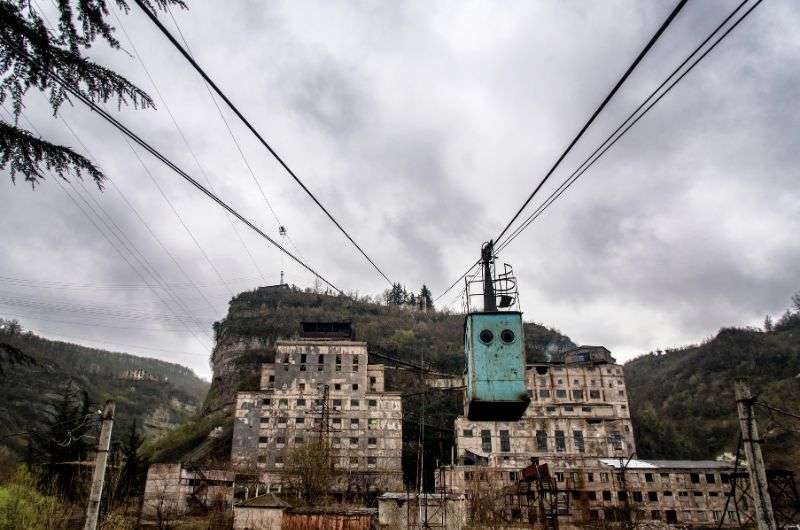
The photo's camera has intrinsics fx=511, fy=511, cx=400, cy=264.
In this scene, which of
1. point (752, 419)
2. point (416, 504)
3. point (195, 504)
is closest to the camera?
point (752, 419)

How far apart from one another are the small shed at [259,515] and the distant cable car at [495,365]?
23.3 m

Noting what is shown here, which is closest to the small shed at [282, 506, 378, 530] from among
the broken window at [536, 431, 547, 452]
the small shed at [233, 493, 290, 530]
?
the small shed at [233, 493, 290, 530]

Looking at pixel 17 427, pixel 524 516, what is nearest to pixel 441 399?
pixel 524 516

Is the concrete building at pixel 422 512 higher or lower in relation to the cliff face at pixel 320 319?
lower

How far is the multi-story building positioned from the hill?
3056 centimetres

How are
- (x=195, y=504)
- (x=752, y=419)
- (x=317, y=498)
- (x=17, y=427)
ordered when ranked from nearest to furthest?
(x=752, y=419) → (x=195, y=504) → (x=317, y=498) → (x=17, y=427)

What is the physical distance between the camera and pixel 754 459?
15219 millimetres

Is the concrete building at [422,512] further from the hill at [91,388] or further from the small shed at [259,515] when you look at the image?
the hill at [91,388]

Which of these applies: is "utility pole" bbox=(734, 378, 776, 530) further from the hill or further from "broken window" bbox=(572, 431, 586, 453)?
the hill

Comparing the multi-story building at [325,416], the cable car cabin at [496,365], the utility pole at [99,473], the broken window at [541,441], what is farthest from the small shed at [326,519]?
the broken window at [541,441]

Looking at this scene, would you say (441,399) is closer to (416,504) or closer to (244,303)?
(416,504)

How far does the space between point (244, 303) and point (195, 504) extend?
5787 cm

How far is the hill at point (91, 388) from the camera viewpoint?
8125 cm

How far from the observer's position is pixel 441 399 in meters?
69.2
